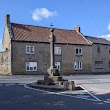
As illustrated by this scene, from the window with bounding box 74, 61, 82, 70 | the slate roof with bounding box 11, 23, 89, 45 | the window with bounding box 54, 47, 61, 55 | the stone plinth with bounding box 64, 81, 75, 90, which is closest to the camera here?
the stone plinth with bounding box 64, 81, 75, 90

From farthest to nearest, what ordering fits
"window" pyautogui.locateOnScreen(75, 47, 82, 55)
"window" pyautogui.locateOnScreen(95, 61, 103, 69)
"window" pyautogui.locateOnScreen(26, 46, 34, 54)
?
"window" pyautogui.locateOnScreen(95, 61, 103, 69)
"window" pyautogui.locateOnScreen(75, 47, 82, 55)
"window" pyautogui.locateOnScreen(26, 46, 34, 54)

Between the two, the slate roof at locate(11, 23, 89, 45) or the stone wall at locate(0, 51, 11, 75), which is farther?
the slate roof at locate(11, 23, 89, 45)

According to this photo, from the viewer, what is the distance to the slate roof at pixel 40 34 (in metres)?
45.4

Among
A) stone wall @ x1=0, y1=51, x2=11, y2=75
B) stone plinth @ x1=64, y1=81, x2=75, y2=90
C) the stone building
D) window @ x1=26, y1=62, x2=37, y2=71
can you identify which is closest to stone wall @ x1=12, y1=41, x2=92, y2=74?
the stone building

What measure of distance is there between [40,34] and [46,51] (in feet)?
12.6

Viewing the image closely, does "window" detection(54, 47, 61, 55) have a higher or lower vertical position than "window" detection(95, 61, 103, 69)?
higher

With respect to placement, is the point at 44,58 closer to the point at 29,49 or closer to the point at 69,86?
the point at 29,49

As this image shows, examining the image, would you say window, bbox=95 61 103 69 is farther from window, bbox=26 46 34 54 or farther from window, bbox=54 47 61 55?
window, bbox=26 46 34 54

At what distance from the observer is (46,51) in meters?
46.6

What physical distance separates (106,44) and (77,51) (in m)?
8.98

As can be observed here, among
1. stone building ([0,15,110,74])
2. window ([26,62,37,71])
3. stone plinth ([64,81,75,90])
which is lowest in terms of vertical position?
stone plinth ([64,81,75,90])

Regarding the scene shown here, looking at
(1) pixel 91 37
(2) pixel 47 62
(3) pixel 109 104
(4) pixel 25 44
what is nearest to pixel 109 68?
(1) pixel 91 37

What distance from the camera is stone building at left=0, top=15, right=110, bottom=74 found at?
43.7m

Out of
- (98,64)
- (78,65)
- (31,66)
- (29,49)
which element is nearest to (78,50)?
(78,65)
